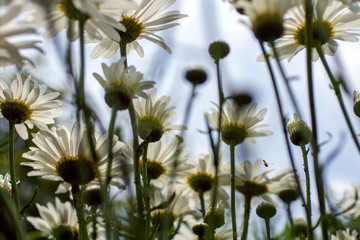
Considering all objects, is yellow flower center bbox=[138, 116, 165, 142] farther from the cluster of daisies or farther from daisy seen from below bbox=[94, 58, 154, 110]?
daisy seen from below bbox=[94, 58, 154, 110]

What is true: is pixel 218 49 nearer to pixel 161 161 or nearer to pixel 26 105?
pixel 161 161

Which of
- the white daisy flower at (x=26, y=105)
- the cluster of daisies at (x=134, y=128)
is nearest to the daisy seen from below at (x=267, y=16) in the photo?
the cluster of daisies at (x=134, y=128)

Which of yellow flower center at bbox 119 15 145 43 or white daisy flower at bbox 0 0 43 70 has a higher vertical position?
yellow flower center at bbox 119 15 145 43

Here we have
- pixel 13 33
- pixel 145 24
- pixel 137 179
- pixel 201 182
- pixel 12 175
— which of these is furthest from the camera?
pixel 201 182

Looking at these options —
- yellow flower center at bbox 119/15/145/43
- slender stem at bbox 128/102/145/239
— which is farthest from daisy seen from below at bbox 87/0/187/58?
slender stem at bbox 128/102/145/239

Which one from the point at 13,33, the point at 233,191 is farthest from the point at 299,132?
the point at 13,33

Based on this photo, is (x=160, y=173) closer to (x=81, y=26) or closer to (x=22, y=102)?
(x=22, y=102)

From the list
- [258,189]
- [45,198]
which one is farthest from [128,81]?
[45,198]
